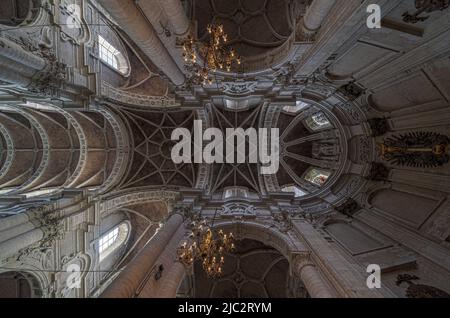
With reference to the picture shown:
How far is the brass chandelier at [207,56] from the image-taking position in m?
8.07

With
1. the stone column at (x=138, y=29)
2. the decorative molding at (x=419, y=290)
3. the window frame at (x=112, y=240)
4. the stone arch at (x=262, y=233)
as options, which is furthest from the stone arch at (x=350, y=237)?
the window frame at (x=112, y=240)

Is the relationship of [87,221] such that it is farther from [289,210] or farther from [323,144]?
[323,144]

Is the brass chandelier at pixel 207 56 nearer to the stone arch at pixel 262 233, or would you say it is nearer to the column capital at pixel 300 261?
the stone arch at pixel 262 233

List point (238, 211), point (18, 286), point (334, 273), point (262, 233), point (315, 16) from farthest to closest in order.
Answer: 1. point (238, 211)
2. point (262, 233)
3. point (18, 286)
4. point (315, 16)
5. point (334, 273)

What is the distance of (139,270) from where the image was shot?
6.75 m

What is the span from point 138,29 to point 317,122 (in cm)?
1433

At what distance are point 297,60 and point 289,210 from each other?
7344mm

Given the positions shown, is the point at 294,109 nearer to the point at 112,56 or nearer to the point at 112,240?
the point at 112,56

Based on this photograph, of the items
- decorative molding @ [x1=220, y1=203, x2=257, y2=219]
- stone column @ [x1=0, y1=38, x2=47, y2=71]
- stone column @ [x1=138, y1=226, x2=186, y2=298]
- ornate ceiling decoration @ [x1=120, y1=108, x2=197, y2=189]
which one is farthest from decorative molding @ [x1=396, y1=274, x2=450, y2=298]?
stone column @ [x1=0, y1=38, x2=47, y2=71]

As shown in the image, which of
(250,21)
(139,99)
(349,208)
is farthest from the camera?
(139,99)

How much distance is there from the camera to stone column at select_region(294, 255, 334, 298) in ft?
20.8

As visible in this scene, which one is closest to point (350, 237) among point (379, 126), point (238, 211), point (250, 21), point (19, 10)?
point (379, 126)

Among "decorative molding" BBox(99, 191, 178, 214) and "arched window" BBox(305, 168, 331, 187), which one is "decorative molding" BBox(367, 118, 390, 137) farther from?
"decorative molding" BBox(99, 191, 178, 214)
